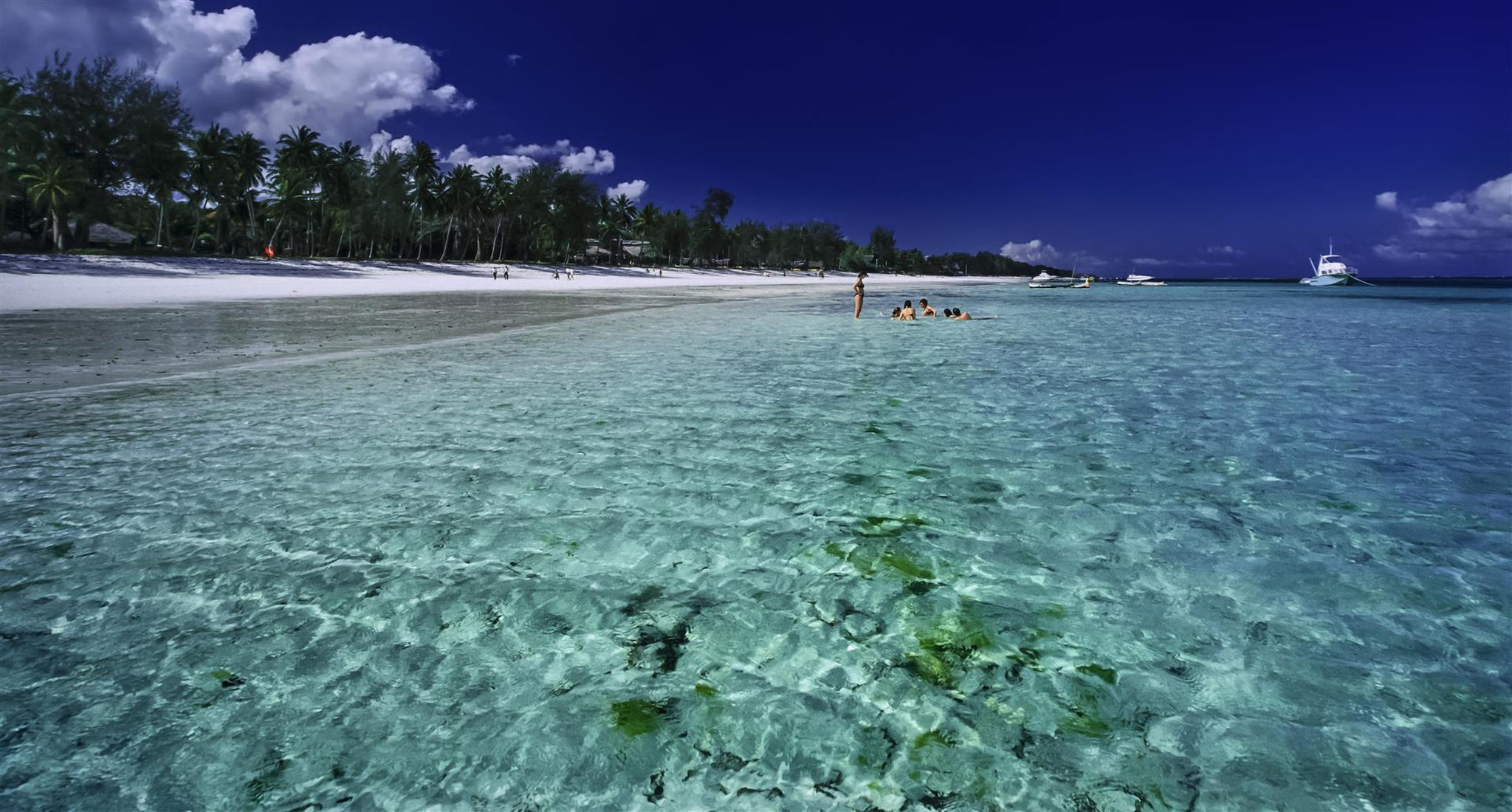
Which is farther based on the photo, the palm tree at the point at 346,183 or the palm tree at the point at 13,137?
the palm tree at the point at 346,183

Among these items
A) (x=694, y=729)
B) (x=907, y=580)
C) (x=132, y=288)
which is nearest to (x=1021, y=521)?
(x=907, y=580)

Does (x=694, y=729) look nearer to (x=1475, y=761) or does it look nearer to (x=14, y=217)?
(x=1475, y=761)

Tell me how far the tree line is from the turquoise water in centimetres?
5810

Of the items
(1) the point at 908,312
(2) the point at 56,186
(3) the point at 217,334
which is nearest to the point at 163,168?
(2) the point at 56,186

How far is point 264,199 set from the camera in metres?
73.9

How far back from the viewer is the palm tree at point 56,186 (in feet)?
150

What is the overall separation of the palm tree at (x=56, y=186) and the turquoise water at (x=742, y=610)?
2133 inches

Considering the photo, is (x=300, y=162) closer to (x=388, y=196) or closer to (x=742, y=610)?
(x=388, y=196)

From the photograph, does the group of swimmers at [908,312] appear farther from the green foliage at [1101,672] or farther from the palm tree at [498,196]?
the palm tree at [498,196]

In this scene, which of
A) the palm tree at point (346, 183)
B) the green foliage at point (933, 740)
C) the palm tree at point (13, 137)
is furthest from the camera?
the palm tree at point (346, 183)

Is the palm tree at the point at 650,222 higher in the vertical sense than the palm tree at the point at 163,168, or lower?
higher

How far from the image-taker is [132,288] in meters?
31.3

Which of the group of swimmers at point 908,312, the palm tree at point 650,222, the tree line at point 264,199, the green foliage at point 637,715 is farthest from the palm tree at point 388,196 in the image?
the green foliage at point 637,715

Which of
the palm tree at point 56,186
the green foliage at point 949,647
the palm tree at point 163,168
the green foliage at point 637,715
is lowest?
the green foliage at point 637,715
